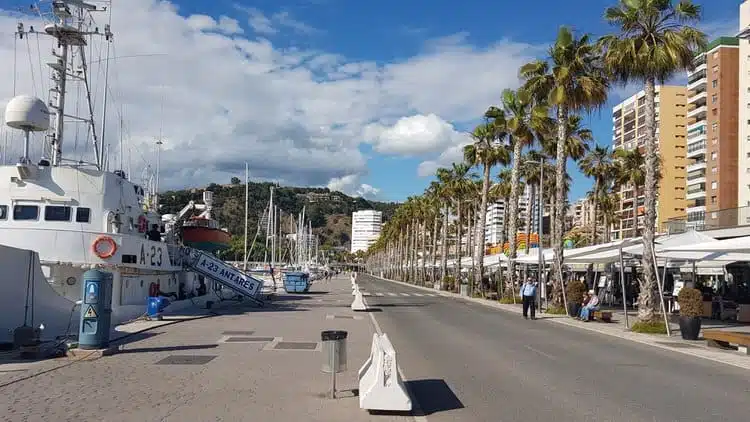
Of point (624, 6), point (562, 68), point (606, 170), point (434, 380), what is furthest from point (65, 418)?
point (606, 170)

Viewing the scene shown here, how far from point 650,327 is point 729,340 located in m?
4.98

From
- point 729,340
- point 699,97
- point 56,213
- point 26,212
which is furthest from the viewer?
point 699,97

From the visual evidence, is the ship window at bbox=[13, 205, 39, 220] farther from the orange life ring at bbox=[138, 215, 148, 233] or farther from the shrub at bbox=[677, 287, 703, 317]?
the shrub at bbox=[677, 287, 703, 317]

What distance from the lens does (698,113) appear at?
3632 inches

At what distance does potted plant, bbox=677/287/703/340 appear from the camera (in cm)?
2111

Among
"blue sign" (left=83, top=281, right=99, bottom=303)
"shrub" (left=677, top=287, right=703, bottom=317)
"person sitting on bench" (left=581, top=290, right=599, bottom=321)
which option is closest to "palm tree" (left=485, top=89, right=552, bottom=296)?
"person sitting on bench" (left=581, top=290, right=599, bottom=321)

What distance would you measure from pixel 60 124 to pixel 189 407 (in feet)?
63.5

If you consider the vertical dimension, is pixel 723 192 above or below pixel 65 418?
A: above

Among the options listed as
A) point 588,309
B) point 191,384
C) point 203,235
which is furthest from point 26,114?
point 588,309

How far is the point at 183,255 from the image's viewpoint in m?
33.3

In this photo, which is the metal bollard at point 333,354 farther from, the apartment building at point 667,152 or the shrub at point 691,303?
the apartment building at point 667,152

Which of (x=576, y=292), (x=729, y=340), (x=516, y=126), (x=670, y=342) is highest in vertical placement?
(x=516, y=126)

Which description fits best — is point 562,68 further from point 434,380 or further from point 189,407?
point 189,407

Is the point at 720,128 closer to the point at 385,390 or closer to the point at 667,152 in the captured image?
the point at 667,152
